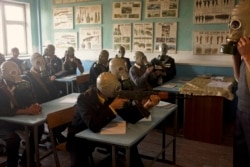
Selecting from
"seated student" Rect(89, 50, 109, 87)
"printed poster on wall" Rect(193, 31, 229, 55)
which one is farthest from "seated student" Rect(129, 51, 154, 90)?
"printed poster on wall" Rect(193, 31, 229, 55)

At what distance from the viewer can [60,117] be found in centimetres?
243

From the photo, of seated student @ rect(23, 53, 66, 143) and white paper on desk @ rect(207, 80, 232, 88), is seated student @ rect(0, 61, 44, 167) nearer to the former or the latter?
seated student @ rect(23, 53, 66, 143)

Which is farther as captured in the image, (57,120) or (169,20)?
(169,20)

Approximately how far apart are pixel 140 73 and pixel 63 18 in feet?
10.8

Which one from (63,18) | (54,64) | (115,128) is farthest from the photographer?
(63,18)

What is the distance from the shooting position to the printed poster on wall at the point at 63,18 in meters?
6.46

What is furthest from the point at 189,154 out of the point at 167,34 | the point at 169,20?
the point at 169,20

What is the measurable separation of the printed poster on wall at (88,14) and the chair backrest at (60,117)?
3925mm

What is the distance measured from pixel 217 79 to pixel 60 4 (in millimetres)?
4215

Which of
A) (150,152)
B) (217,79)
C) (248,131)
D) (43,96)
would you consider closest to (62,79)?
(43,96)

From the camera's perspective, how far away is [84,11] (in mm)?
6250

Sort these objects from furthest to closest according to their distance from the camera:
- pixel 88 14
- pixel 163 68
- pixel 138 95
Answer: pixel 88 14 → pixel 163 68 → pixel 138 95

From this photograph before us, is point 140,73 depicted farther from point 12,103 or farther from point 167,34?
point 12,103

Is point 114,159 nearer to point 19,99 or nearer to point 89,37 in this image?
point 19,99
